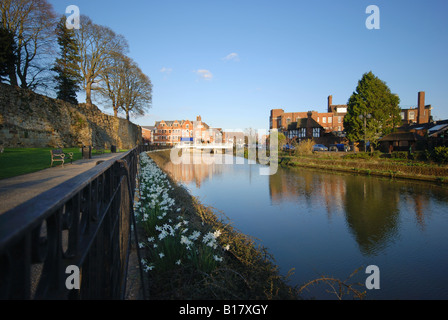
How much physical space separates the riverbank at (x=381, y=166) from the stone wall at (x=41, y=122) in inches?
941

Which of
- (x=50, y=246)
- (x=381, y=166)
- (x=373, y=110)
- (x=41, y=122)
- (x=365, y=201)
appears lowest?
(x=365, y=201)

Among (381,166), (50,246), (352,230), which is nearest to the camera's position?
(50,246)

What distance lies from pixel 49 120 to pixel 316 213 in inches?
826

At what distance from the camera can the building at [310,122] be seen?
52156 mm

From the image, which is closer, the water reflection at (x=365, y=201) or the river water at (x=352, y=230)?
the river water at (x=352, y=230)

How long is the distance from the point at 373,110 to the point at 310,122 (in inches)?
789

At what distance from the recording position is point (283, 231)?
8.64 meters

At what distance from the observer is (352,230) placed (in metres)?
8.86

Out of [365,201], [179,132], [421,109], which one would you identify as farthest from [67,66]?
[421,109]

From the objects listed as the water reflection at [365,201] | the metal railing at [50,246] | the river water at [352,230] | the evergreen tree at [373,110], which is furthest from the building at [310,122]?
the metal railing at [50,246]

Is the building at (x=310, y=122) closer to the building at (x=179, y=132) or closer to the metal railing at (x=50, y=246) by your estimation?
the building at (x=179, y=132)

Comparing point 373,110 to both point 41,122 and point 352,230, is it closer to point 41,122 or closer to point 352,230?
point 352,230

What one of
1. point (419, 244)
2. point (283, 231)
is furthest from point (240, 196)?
point (419, 244)

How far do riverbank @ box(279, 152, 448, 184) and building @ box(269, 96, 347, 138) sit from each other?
22.1 m
